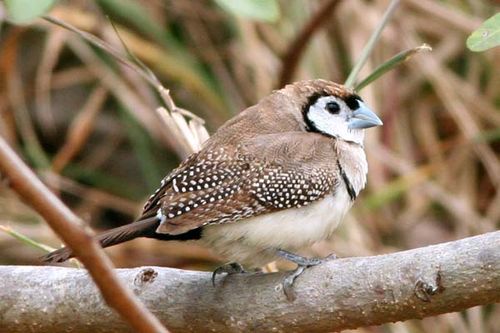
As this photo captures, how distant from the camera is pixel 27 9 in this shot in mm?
1415

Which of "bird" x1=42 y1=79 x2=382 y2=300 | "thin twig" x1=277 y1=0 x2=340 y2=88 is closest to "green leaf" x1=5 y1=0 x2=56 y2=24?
"bird" x1=42 y1=79 x2=382 y2=300

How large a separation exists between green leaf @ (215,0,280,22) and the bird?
97 cm

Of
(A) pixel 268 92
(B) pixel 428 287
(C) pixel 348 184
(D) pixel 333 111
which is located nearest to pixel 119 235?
(C) pixel 348 184

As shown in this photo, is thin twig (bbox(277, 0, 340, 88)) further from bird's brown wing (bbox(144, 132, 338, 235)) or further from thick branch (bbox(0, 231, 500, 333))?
thick branch (bbox(0, 231, 500, 333))

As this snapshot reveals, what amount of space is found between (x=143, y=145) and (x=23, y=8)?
3.47 meters

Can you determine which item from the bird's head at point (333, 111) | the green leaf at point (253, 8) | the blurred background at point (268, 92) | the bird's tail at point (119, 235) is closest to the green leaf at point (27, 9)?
the green leaf at point (253, 8)

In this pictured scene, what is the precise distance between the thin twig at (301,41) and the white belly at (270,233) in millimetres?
1424

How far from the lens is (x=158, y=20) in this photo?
495 centimetres

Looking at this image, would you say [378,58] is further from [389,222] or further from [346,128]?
[346,128]

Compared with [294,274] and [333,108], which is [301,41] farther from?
[294,274]

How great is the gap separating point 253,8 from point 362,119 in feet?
5.31

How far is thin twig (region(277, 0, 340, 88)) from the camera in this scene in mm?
3977

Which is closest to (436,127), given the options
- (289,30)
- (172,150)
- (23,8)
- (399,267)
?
(289,30)

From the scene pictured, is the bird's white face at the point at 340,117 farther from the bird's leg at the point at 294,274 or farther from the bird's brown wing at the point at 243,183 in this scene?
the bird's leg at the point at 294,274
